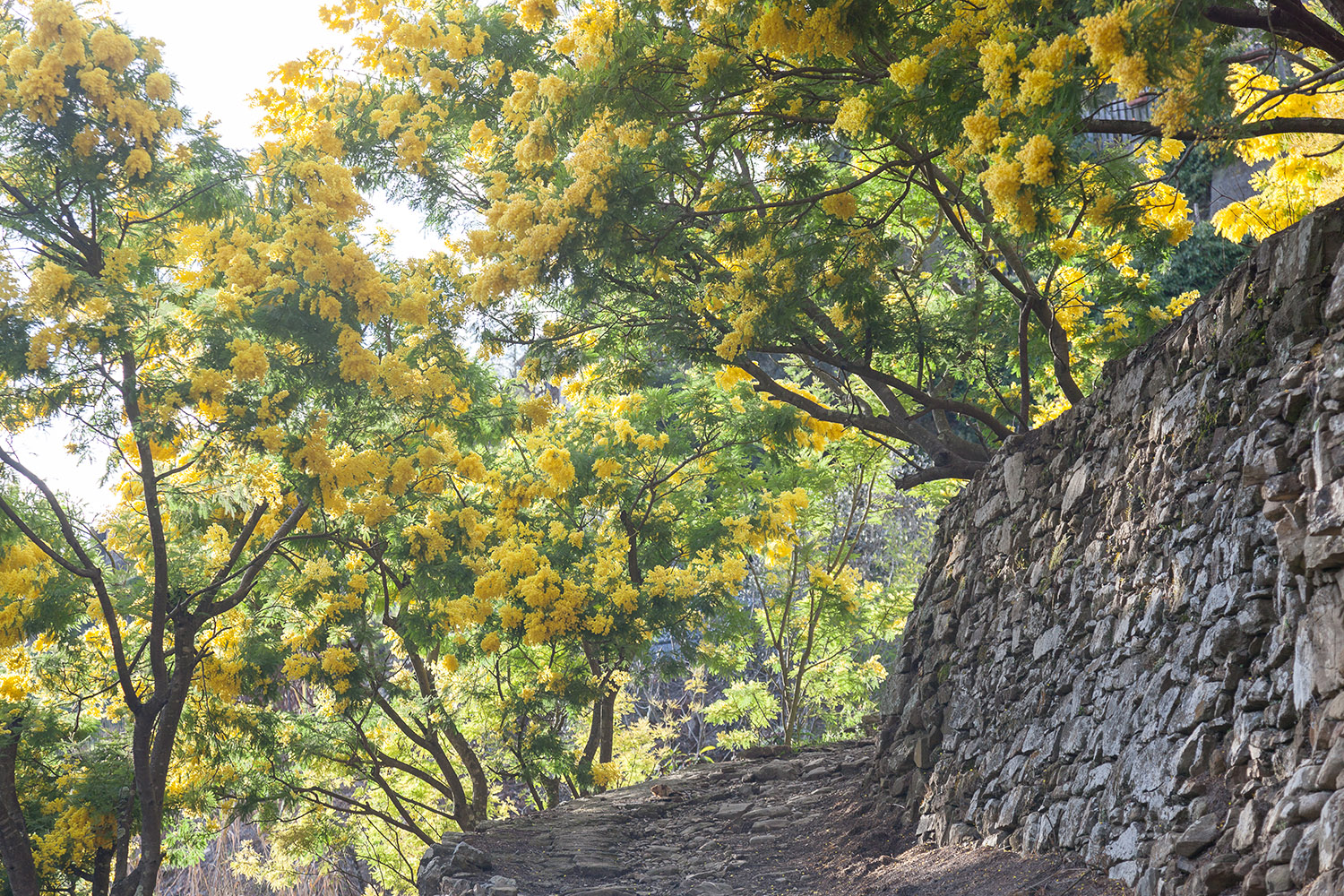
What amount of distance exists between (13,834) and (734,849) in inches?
192

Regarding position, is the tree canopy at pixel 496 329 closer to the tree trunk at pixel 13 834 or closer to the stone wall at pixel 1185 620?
the tree trunk at pixel 13 834

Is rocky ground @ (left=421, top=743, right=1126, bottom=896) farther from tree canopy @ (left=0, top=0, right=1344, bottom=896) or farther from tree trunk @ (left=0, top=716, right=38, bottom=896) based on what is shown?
tree trunk @ (left=0, top=716, right=38, bottom=896)

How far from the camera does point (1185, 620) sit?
377cm

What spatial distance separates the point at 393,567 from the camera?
8.63m

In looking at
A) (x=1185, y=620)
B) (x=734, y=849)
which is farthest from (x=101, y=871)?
(x=1185, y=620)

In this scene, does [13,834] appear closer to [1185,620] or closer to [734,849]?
[734,849]

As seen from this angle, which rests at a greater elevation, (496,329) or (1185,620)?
(496,329)

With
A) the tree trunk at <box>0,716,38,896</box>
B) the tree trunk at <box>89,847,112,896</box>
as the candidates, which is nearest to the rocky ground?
the tree trunk at <box>0,716,38,896</box>

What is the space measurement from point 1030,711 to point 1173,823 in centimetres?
142

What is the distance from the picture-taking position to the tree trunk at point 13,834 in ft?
21.7

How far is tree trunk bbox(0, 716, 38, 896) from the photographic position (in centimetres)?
662

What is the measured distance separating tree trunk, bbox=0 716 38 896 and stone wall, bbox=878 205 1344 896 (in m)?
5.87

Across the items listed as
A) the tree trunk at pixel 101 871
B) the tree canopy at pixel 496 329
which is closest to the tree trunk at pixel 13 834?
the tree canopy at pixel 496 329

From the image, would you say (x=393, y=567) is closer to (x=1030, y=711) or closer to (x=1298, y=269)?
(x=1030, y=711)
